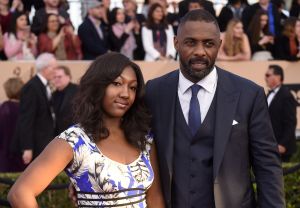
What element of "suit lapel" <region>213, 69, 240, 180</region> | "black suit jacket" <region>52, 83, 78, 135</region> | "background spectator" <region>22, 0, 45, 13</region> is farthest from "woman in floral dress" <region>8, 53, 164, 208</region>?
"background spectator" <region>22, 0, 45, 13</region>

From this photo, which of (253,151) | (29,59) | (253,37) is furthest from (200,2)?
(253,151)

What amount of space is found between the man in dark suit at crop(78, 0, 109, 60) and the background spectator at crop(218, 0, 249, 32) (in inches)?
71.0

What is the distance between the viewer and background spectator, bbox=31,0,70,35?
1107 centimetres

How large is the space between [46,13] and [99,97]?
700 centimetres

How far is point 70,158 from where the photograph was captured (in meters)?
4.14

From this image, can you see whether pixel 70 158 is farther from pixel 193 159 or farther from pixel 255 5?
pixel 255 5

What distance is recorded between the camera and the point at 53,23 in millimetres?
10977

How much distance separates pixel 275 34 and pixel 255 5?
522 millimetres

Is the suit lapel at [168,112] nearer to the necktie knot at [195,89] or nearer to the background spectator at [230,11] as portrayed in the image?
the necktie knot at [195,89]

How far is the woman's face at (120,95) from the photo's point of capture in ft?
13.9

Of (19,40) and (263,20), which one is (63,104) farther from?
(263,20)

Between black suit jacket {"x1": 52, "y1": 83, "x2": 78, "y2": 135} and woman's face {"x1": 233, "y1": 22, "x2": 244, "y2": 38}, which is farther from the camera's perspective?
woman's face {"x1": 233, "y1": 22, "x2": 244, "y2": 38}

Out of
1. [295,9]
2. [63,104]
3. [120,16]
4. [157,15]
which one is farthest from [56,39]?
[295,9]

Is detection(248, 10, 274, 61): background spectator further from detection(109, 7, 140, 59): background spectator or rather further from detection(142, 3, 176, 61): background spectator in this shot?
detection(109, 7, 140, 59): background spectator
